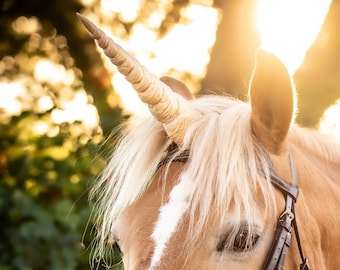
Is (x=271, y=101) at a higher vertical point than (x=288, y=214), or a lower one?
higher

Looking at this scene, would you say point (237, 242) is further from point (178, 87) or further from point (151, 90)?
point (178, 87)

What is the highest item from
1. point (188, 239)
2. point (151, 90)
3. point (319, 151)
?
point (319, 151)

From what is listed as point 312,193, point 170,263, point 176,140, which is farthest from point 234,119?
point 170,263

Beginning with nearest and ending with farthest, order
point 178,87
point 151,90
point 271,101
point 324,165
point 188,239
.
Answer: point 188,239, point 271,101, point 151,90, point 324,165, point 178,87

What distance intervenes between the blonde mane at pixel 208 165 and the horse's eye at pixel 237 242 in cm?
3

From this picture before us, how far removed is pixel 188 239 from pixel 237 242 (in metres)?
0.17

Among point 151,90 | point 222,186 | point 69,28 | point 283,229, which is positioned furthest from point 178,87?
point 69,28

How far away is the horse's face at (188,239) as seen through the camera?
243 cm

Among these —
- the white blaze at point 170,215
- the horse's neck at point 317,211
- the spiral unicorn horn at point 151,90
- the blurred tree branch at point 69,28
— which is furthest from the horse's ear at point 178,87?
the blurred tree branch at point 69,28

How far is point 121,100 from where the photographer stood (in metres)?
7.18

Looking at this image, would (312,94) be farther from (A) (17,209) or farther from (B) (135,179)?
(B) (135,179)

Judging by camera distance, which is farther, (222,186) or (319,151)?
(319,151)

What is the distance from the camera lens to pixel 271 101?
2553mm

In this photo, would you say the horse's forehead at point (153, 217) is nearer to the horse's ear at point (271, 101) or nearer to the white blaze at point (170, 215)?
the white blaze at point (170, 215)
